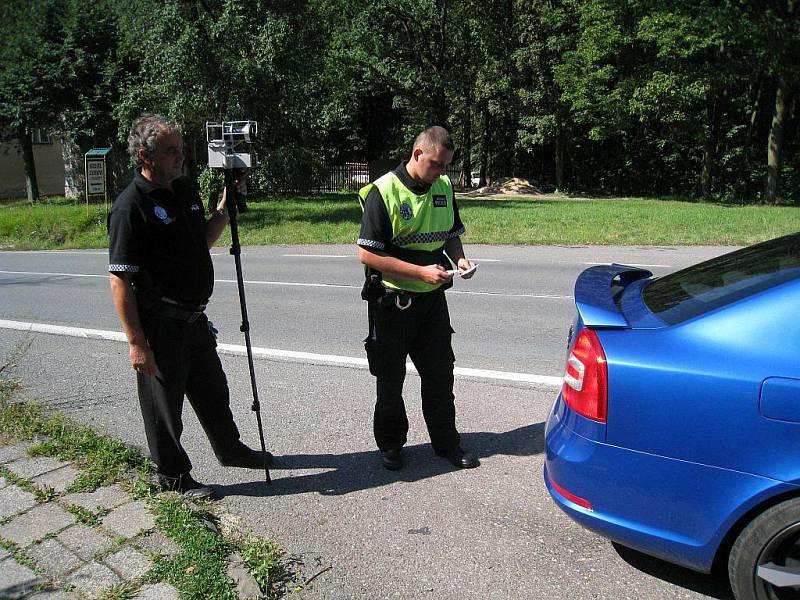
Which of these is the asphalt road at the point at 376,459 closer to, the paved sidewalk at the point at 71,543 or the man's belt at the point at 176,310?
the paved sidewalk at the point at 71,543

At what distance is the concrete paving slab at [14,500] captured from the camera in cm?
349

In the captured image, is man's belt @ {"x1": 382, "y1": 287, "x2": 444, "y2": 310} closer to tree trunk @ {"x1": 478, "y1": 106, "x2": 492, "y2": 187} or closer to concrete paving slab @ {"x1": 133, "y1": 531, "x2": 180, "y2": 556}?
concrete paving slab @ {"x1": 133, "y1": 531, "x2": 180, "y2": 556}

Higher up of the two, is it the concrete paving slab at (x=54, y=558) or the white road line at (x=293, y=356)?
the white road line at (x=293, y=356)

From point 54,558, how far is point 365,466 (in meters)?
1.72

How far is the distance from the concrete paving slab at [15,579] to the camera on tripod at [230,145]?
6.94 ft

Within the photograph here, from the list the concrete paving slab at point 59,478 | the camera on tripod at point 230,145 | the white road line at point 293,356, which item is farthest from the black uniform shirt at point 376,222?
the white road line at point 293,356

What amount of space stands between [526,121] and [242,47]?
1809cm

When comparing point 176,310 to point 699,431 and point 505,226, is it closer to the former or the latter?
point 699,431

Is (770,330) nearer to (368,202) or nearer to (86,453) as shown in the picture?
(368,202)

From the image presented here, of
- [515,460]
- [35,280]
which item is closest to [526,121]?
[35,280]

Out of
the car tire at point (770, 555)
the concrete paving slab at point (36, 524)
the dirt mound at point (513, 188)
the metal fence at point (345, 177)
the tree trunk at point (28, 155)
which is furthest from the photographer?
the metal fence at point (345, 177)

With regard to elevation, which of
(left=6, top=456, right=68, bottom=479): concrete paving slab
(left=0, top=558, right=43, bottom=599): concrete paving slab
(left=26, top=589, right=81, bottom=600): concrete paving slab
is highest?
(left=6, top=456, right=68, bottom=479): concrete paving slab

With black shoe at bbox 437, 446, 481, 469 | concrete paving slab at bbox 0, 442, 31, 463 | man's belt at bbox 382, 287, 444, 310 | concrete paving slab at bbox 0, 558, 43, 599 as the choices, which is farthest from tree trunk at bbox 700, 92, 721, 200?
concrete paving slab at bbox 0, 558, 43, 599

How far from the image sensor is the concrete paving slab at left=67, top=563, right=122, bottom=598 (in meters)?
2.85
